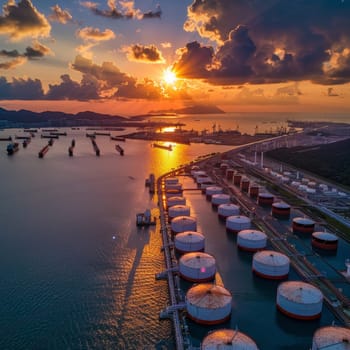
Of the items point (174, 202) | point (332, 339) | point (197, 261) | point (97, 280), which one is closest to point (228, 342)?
point (332, 339)

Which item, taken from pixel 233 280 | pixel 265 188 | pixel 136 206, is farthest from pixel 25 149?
pixel 233 280

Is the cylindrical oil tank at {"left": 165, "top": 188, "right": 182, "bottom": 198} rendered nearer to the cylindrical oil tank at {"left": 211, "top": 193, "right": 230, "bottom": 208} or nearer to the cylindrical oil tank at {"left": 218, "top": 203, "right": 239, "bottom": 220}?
the cylindrical oil tank at {"left": 211, "top": 193, "right": 230, "bottom": 208}

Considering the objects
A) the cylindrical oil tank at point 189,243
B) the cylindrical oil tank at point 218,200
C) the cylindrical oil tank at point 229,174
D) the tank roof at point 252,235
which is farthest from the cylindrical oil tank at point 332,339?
the cylindrical oil tank at point 229,174

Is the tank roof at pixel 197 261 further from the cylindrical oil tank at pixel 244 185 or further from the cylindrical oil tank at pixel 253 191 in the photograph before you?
the cylindrical oil tank at pixel 244 185

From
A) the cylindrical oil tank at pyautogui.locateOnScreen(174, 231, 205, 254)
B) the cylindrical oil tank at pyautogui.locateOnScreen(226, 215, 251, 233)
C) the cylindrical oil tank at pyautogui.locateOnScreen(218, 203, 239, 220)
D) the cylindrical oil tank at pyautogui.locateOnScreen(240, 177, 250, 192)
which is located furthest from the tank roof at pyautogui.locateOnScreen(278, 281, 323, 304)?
the cylindrical oil tank at pyautogui.locateOnScreen(240, 177, 250, 192)

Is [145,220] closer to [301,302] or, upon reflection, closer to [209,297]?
[209,297]
